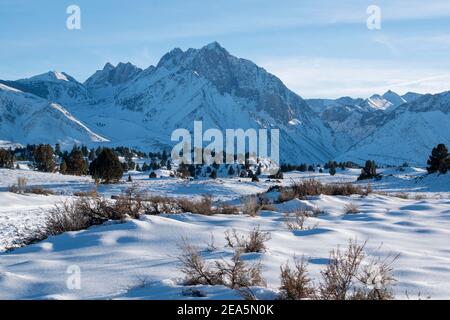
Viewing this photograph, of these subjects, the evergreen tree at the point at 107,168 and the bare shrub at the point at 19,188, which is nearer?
the bare shrub at the point at 19,188

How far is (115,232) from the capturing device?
24.7ft

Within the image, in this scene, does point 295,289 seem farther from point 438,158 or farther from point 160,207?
point 438,158

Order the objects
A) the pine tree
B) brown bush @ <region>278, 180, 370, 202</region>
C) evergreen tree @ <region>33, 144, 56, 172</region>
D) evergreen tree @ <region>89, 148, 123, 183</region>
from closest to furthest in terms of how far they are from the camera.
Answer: brown bush @ <region>278, 180, 370, 202</region> → the pine tree → evergreen tree @ <region>89, 148, 123, 183</region> → evergreen tree @ <region>33, 144, 56, 172</region>

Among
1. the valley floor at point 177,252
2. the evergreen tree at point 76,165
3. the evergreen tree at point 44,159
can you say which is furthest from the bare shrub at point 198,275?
the evergreen tree at point 44,159

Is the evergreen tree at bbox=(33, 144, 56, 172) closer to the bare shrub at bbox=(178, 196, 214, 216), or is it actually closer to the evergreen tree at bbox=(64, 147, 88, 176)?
the evergreen tree at bbox=(64, 147, 88, 176)

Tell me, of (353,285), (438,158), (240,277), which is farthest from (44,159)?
(353,285)

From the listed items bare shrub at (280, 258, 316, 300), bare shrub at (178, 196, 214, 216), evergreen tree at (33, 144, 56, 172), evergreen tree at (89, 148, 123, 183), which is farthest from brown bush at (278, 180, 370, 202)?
evergreen tree at (33, 144, 56, 172)

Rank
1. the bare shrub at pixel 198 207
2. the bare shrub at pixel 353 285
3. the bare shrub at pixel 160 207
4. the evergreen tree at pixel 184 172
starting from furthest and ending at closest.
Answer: the evergreen tree at pixel 184 172 < the bare shrub at pixel 198 207 < the bare shrub at pixel 160 207 < the bare shrub at pixel 353 285

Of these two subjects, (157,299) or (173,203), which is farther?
(173,203)

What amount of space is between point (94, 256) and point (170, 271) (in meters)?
1.32

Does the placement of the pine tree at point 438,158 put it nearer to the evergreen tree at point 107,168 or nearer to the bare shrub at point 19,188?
the evergreen tree at point 107,168
